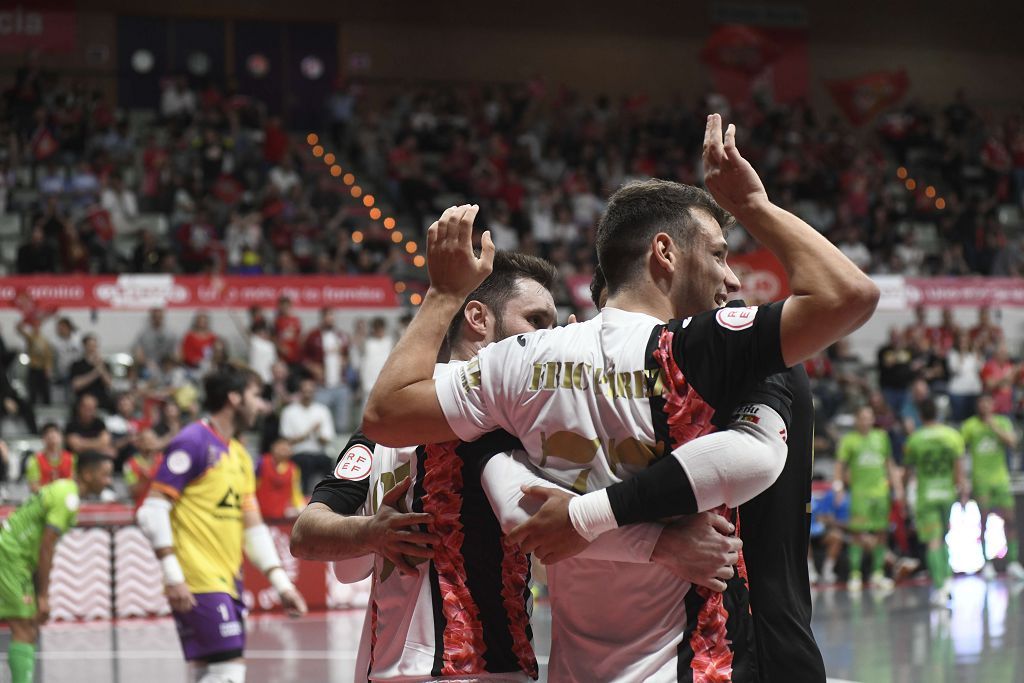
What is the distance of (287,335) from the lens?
1645 centimetres

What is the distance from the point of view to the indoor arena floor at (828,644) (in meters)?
9.09

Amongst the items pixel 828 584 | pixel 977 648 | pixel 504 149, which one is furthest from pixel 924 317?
pixel 977 648

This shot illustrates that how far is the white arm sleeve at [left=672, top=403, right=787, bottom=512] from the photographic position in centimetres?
246

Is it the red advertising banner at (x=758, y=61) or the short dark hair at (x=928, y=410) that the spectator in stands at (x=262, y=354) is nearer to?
the short dark hair at (x=928, y=410)

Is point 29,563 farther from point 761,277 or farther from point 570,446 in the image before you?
point 761,277

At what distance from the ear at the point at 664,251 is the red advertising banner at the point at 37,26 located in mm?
25042

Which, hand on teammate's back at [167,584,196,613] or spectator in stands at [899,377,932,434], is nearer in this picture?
hand on teammate's back at [167,584,196,613]

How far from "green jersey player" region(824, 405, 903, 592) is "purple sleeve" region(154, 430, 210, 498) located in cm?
928

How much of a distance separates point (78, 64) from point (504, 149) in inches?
368

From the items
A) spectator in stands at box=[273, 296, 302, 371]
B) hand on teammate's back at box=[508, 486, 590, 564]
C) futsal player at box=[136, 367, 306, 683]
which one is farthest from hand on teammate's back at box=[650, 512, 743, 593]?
spectator in stands at box=[273, 296, 302, 371]

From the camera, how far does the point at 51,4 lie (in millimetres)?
25625

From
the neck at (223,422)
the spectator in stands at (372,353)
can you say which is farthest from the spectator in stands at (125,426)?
the neck at (223,422)

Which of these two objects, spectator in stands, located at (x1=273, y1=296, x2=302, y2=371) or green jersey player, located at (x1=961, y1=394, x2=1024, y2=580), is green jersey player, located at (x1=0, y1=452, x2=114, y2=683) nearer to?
spectator in stands, located at (x1=273, y1=296, x2=302, y2=371)

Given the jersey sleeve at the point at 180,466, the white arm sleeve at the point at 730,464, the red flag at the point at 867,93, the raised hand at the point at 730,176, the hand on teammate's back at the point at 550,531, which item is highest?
the red flag at the point at 867,93
